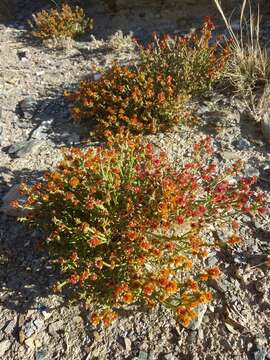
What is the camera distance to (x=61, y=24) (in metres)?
6.71

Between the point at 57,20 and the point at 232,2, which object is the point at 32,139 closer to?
the point at 57,20

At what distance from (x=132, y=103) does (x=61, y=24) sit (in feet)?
9.32

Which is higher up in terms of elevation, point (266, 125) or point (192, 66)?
point (192, 66)

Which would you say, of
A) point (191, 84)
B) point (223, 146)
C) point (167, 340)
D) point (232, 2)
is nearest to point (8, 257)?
point (167, 340)

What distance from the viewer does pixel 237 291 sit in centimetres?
341

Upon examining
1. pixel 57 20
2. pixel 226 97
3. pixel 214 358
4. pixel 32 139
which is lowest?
pixel 214 358

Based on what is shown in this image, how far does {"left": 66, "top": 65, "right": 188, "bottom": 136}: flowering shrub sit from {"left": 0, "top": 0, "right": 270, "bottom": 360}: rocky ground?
0.22 meters

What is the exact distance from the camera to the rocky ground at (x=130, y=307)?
316cm

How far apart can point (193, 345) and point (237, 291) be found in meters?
0.61

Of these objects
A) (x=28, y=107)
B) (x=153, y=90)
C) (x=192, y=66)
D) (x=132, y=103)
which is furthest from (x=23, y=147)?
(x=192, y=66)

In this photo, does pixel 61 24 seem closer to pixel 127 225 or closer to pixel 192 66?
pixel 192 66

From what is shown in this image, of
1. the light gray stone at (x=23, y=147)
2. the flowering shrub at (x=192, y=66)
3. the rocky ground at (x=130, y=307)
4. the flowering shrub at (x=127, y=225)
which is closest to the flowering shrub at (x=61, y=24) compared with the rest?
the rocky ground at (x=130, y=307)

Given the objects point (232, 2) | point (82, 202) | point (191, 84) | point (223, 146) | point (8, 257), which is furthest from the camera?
point (232, 2)

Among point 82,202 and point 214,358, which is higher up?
point 82,202
